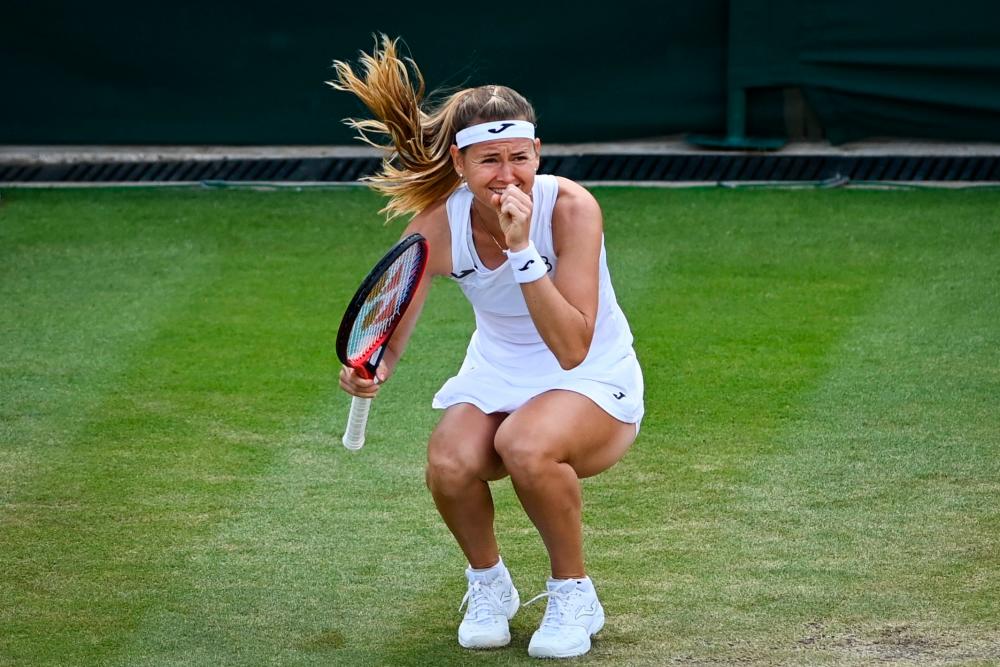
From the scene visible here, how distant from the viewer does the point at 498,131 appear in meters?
3.78

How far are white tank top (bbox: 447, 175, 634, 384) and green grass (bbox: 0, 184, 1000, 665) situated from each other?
654 millimetres

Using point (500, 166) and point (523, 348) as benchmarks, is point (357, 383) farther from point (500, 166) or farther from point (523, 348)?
point (500, 166)

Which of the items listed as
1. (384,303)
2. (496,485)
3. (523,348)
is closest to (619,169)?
(496,485)

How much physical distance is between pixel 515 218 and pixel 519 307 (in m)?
0.38

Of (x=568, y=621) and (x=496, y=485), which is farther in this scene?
(x=496, y=485)

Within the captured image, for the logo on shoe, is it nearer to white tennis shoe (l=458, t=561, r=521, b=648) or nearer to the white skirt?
white tennis shoe (l=458, t=561, r=521, b=648)

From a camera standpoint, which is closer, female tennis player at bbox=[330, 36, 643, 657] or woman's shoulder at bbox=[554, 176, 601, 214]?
female tennis player at bbox=[330, 36, 643, 657]

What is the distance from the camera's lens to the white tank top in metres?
3.90

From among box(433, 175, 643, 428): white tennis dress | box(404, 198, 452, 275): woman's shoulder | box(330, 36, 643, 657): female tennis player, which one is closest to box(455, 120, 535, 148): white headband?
box(330, 36, 643, 657): female tennis player

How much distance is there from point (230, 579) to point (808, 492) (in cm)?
177

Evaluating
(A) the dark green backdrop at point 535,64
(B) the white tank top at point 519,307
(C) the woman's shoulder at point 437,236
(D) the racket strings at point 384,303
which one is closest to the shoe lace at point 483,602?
(B) the white tank top at point 519,307

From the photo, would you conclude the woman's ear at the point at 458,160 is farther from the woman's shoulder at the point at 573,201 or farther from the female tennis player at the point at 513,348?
the woman's shoulder at the point at 573,201

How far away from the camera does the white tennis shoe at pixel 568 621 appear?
12.3 feet

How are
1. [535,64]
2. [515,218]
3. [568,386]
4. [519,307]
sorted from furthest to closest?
1. [535,64]
2. [519,307]
3. [568,386]
4. [515,218]
